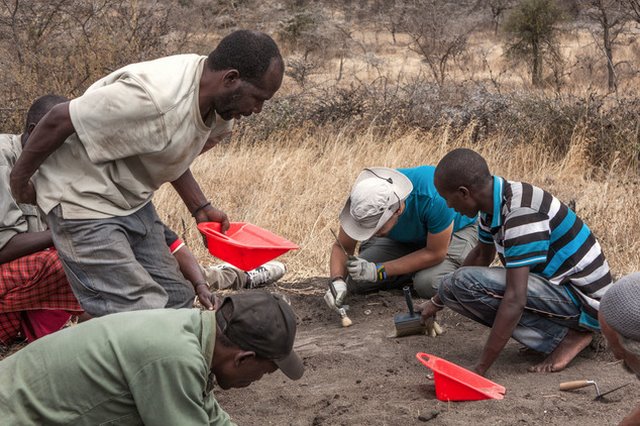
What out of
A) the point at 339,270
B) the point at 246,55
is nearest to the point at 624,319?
the point at 246,55

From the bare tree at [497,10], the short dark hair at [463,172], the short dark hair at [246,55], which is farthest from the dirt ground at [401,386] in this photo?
the bare tree at [497,10]

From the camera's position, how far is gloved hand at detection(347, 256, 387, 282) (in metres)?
5.11

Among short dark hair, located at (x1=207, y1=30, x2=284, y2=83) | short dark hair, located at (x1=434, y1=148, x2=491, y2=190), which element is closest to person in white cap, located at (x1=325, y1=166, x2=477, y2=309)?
short dark hair, located at (x1=434, y1=148, x2=491, y2=190)

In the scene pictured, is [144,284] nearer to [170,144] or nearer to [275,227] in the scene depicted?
[170,144]

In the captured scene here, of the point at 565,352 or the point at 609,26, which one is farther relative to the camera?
the point at 609,26

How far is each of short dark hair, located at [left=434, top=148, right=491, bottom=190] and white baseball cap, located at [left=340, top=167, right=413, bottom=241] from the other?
80 centimetres

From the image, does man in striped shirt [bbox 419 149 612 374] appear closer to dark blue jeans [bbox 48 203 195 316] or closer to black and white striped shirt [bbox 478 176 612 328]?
black and white striped shirt [bbox 478 176 612 328]

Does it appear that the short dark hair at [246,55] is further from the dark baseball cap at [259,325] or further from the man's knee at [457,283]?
the man's knee at [457,283]

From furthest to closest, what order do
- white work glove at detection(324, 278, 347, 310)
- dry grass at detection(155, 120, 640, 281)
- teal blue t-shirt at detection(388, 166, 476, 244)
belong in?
dry grass at detection(155, 120, 640, 281)
white work glove at detection(324, 278, 347, 310)
teal blue t-shirt at detection(388, 166, 476, 244)

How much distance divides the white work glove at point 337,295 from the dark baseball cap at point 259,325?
2.48 metres

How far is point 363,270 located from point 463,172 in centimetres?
144

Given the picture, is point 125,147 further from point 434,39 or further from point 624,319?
point 434,39

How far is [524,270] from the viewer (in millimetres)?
3846

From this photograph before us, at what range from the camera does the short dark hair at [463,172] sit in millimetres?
3848
